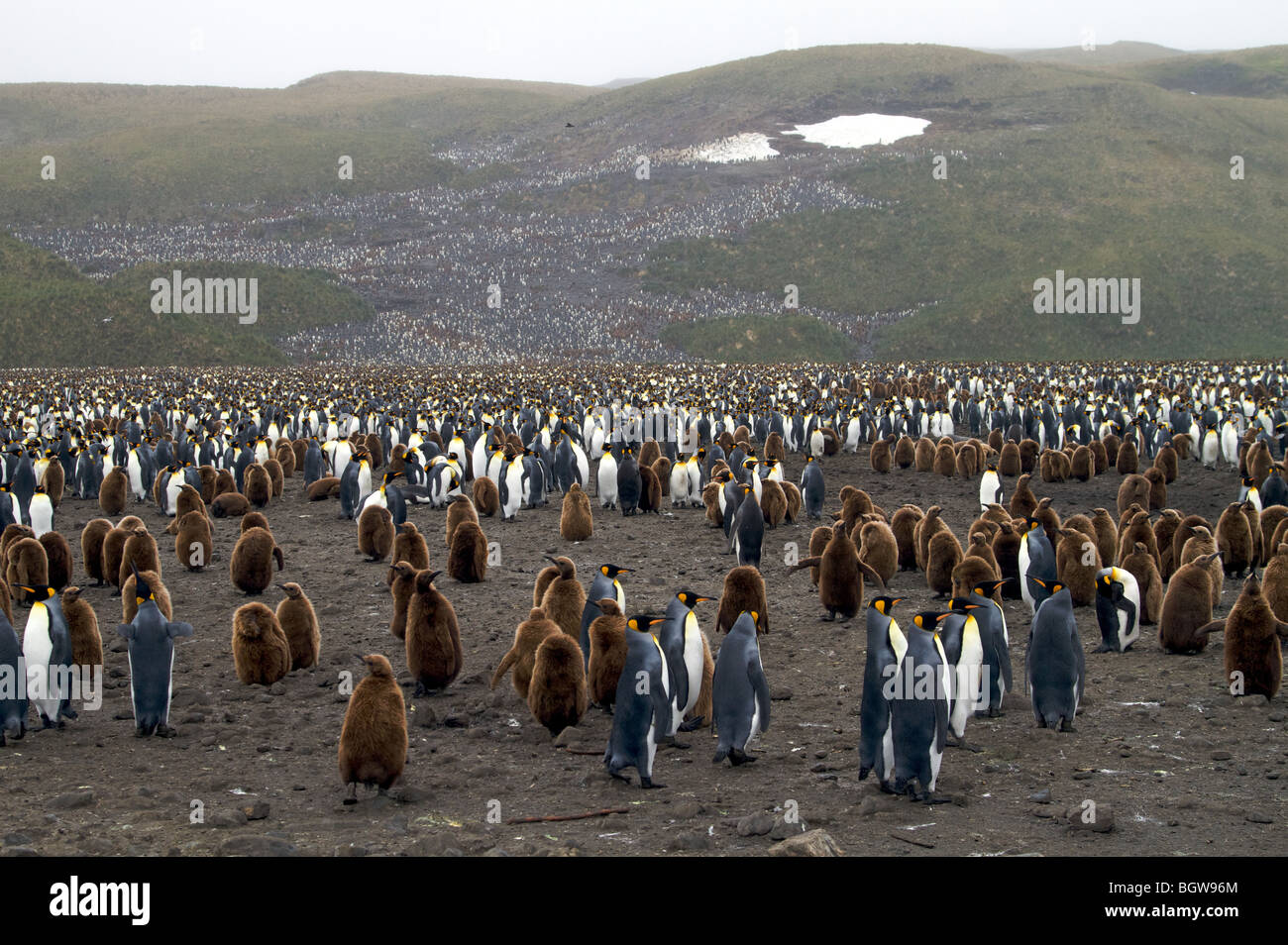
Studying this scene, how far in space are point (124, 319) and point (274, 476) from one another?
160ft

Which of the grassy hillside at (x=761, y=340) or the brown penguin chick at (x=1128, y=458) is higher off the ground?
the grassy hillside at (x=761, y=340)

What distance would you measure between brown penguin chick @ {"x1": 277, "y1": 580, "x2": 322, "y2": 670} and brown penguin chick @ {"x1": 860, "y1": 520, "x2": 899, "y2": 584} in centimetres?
572

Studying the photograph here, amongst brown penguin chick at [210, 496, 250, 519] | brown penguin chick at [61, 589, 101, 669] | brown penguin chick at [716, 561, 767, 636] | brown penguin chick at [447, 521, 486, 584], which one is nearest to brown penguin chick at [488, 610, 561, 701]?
brown penguin chick at [716, 561, 767, 636]

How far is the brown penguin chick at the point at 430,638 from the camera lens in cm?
788

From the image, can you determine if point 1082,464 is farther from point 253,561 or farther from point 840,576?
point 253,561

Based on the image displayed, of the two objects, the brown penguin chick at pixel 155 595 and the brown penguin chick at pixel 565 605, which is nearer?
the brown penguin chick at pixel 565 605

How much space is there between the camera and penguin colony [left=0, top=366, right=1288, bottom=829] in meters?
6.57

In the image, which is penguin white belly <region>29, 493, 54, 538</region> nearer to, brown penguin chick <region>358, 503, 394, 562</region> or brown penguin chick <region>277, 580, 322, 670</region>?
brown penguin chick <region>358, 503, 394, 562</region>

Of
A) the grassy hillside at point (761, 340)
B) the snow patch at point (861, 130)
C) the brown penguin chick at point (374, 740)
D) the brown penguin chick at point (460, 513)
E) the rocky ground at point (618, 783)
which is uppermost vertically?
the snow patch at point (861, 130)

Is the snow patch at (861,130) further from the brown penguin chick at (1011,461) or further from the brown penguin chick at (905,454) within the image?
the brown penguin chick at (1011,461)

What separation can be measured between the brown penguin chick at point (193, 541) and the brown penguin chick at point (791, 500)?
313 inches

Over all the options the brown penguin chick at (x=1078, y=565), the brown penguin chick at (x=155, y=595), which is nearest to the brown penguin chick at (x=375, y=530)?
the brown penguin chick at (x=155, y=595)

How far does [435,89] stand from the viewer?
149625mm
